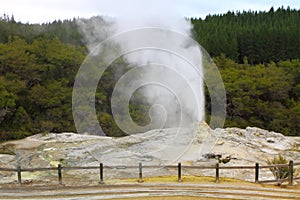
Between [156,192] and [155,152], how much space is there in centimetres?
485

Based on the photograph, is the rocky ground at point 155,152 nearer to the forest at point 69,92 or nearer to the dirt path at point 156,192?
the dirt path at point 156,192

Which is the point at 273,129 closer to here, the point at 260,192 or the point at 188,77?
the point at 188,77

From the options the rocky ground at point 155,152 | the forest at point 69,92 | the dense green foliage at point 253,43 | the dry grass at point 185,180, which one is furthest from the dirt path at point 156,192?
the dense green foliage at point 253,43

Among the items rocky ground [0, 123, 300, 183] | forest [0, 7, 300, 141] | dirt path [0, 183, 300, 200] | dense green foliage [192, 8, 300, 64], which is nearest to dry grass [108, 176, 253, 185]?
dirt path [0, 183, 300, 200]

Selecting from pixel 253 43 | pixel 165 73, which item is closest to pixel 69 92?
pixel 165 73

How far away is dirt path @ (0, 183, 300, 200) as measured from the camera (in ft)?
32.4

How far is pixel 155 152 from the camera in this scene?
15.0m

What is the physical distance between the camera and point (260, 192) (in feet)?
33.2

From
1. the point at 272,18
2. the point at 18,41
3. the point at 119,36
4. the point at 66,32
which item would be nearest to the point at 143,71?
the point at 119,36

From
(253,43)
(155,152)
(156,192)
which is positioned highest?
(253,43)

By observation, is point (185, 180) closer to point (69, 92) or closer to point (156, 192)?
point (156, 192)

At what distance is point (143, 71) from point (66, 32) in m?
17.1

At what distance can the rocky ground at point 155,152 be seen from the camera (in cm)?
1266

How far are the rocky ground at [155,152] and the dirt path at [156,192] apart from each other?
1.38m
